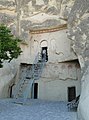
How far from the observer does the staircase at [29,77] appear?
48.1 feet

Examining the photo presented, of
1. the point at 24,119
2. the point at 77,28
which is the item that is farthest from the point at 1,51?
the point at 77,28

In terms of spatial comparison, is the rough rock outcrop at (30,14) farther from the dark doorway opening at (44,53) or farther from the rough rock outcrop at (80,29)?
the rough rock outcrop at (80,29)

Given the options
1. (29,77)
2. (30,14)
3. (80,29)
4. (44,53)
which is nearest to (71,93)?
(44,53)

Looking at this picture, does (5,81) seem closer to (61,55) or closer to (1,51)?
(61,55)

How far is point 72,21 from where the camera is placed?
606 inches

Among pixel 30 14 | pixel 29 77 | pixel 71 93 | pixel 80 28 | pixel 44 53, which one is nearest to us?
pixel 80 28

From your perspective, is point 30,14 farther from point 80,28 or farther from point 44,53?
point 80,28

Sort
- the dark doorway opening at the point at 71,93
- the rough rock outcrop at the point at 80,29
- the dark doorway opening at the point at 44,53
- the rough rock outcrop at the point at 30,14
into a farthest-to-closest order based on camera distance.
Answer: the dark doorway opening at the point at 44,53 → the rough rock outcrop at the point at 30,14 → the dark doorway opening at the point at 71,93 → the rough rock outcrop at the point at 80,29

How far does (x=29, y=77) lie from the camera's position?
1524 centimetres

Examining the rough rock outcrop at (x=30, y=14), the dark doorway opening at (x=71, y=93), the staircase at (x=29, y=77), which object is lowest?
the dark doorway opening at (x=71, y=93)

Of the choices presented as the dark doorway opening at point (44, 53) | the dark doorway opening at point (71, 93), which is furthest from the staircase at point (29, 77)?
the dark doorway opening at point (71, 93)

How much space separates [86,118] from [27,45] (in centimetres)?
1323

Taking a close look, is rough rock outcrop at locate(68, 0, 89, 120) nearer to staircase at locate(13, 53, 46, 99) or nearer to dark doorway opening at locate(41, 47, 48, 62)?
staircase at locate(13, 53, 46, 99)

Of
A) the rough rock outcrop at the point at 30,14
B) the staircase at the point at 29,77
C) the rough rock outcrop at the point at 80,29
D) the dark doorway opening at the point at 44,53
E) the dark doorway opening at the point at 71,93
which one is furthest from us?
the dark doorway opening at the point at 44,53
